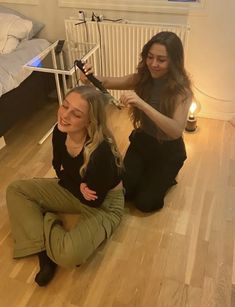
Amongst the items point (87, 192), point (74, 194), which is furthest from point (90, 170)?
point (74, 194)

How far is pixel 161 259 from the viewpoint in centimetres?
142

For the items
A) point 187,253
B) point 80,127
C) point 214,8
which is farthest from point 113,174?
point 214,8

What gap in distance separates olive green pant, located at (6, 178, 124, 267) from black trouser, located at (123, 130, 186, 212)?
5.6 inches

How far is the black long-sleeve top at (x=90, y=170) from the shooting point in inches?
50.9

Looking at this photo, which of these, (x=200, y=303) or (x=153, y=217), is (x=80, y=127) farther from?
(x=200, y=303)

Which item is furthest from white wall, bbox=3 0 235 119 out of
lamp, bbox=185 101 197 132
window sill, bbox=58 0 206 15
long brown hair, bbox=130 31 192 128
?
long brown hair, bbox=130 31 192 128

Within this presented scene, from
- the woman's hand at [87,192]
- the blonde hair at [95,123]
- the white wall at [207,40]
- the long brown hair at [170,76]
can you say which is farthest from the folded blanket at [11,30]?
the woman's hand at [87,192]

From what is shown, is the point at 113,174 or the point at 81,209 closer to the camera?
the point at 113,174

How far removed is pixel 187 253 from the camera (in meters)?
1.43

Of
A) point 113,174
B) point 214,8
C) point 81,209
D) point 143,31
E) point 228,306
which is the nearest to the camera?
point 228,306

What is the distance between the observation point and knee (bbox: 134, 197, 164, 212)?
1.59 metres

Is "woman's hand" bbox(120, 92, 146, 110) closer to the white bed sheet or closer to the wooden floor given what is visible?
the wooden floor

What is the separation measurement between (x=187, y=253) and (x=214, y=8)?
1406 mm

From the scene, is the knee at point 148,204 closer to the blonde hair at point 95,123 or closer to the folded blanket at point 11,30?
the blonde hair at point 95,123
